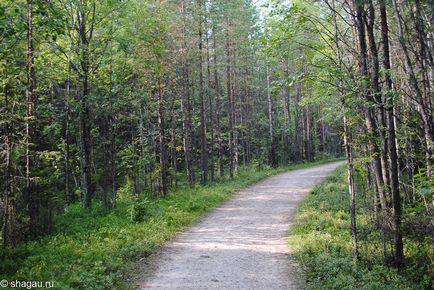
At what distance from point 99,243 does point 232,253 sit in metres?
3.24

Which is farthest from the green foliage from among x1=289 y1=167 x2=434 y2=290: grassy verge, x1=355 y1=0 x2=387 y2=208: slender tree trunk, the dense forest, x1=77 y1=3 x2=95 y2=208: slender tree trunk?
x1=355 y1=0 x2=387 y2=208: slender tree trunk

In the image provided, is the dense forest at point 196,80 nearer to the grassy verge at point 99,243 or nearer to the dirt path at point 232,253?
the grassy verge at point 99,243

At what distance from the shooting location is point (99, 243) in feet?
27.8

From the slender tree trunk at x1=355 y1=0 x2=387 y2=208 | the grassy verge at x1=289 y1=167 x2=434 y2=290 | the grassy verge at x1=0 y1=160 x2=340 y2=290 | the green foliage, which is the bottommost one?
the grassy verge at x1=289 y1=167 x2=434 y2=290

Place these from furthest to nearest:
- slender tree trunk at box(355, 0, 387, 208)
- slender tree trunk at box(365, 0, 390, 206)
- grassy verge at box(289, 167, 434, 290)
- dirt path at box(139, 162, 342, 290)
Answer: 1. slender tree trunk at box(355, 0, 387, 208)
2. slender tree trunk at box(365, 0, 390, 206)
3. dirt path at box(139, 162, 342, 290)
4. grassy verge at box(289, 167, 434, 290)

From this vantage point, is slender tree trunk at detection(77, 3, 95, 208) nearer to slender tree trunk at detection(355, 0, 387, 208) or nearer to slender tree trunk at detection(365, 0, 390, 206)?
slender tree trunk at detection(355, 0, 387, 208)

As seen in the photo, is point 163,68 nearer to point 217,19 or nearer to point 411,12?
point 217,19

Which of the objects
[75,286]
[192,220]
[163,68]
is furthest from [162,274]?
[163,68]

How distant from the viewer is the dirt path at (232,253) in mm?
6406

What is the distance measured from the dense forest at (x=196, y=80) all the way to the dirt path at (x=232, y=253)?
2082mm

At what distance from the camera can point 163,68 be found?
14.6 meters

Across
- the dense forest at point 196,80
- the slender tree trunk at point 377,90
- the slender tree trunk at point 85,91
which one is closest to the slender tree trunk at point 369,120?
the dense forest at point 196,80

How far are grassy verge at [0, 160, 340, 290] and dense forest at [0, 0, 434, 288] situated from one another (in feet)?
1.94

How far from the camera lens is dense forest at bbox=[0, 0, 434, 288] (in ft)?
20.4
